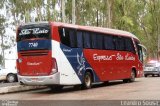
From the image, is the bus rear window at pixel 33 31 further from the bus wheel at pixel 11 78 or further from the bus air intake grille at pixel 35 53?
the bus wheel at pixel 11 78

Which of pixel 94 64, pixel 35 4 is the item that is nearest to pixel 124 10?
pixel 35 4

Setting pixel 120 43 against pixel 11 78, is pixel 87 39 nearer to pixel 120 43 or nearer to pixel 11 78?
pixel 120 43

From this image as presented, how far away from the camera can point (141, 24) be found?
7275 cm

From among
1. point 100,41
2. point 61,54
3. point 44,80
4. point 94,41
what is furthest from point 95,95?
point 100,41

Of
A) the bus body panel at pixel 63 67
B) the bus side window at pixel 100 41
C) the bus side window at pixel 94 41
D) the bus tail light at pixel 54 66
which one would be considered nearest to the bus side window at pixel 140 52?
the bus side window at pixel 100 41

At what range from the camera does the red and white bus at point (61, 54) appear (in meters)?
22.2

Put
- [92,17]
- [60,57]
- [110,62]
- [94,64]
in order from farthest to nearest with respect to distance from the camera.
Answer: [92,17] → [110,62] → [94,64] → [60,57]

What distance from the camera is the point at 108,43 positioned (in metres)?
27.4

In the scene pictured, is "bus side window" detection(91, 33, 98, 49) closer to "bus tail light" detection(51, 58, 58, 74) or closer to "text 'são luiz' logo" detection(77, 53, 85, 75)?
"text 'são luiz' logo" detection(77, 53, 85, 75)

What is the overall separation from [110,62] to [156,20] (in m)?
40.8

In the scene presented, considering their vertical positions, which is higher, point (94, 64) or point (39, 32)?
point (39, 32)

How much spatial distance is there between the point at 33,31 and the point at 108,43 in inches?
246

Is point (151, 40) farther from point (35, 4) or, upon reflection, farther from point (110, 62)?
point (110, 62)

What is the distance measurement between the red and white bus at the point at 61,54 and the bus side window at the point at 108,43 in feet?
0.19
